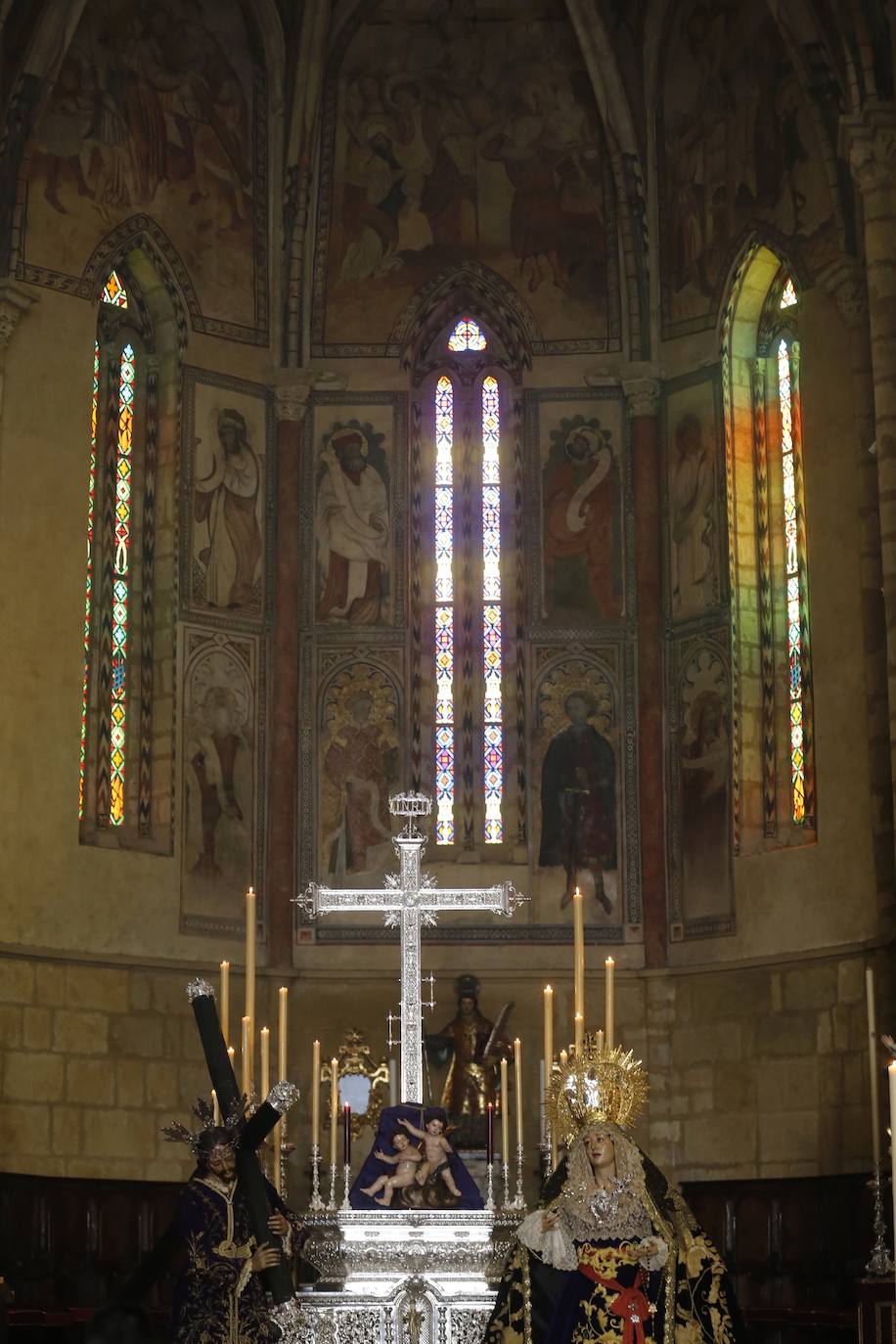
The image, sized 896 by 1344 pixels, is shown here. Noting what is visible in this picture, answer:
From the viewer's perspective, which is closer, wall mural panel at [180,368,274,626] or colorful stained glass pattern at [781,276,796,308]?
colorful stained glass pattern at [781,276,796,308]

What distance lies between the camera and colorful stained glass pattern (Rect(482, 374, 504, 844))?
1969 centimetres

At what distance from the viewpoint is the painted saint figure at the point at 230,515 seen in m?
19.8

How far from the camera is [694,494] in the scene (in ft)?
65.3

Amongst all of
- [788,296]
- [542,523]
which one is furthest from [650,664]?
[788,296]

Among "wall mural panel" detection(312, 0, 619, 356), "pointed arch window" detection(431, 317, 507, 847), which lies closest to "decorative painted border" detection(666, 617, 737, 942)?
"pointed arch window" detection(431, 317, 507, 847)

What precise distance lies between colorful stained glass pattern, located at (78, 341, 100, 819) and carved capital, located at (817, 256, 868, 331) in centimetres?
587

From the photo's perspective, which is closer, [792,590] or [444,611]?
[792,590]

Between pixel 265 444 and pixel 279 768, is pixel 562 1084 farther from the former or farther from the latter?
pixel 265 444

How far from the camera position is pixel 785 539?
1933cm

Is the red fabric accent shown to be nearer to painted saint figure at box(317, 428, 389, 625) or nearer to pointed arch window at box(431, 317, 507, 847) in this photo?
pointed arch window at box(431, 317, 507, 847)

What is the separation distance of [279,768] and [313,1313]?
7.79m

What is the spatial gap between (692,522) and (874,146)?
388cm

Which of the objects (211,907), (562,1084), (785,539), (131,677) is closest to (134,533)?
(131,677)

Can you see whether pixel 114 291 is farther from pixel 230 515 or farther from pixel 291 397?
pixel 230 515
